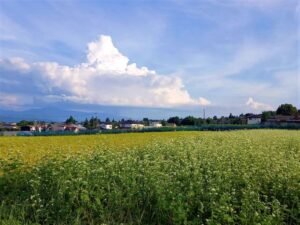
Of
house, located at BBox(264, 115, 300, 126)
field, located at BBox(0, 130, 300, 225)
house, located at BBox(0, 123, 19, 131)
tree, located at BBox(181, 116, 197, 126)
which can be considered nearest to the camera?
field, located at BBox(0, 130, 300, 225)

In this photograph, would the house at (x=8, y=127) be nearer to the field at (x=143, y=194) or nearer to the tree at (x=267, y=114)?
the field at (x=143, y=194)

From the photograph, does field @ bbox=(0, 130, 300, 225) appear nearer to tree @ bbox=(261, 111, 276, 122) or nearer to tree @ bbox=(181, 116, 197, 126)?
tree @ bbox=(181, 116, 197, 126)

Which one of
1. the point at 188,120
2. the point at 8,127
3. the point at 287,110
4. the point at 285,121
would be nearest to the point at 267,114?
the point at 287,110

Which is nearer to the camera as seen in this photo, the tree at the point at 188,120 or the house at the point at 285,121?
the house at the point at 285,121

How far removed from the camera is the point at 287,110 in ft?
237

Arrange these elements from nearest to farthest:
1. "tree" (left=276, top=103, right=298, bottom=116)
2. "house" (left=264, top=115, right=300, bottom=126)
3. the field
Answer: the field → "house" (left=264, top=115, right=300, bottom=126) → "tree" (left=276, top=103, right=298, bottom=116)

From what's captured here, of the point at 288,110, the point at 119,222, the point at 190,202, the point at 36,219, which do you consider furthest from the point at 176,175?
the point at 288,110

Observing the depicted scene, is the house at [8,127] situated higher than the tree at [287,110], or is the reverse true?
the tree at [287,110]

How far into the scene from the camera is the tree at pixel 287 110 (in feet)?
231

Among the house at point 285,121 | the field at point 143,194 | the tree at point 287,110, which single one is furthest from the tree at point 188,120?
the field at point 143,194

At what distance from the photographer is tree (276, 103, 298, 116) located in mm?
70550

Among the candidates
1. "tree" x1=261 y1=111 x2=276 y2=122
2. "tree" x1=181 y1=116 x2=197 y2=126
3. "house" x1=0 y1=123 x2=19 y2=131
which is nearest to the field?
"house" x1=0 y1=123 x2=19 y2=131

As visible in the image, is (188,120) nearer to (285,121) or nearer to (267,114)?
(285,121)

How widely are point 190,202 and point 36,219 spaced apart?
84.1 inches
